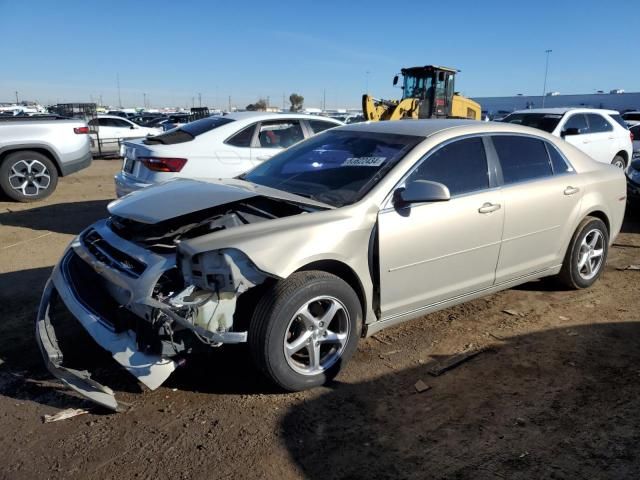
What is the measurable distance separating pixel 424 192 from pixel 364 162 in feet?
2.12

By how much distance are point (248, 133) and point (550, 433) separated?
559cm

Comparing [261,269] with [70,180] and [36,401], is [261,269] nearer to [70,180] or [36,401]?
[36,401]

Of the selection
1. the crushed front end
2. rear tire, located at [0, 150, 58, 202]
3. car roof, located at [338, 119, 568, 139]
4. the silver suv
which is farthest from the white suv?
rear tire, located at [0, 150, 58, 202]

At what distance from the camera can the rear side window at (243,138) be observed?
7.18m

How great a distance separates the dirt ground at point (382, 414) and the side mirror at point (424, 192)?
1.17 metres

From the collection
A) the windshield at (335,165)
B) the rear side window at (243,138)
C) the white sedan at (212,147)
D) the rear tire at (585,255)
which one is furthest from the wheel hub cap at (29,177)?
the rear tire at (585,255)

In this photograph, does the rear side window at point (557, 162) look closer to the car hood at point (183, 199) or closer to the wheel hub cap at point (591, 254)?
the wheel hub cap at point (591, 254)

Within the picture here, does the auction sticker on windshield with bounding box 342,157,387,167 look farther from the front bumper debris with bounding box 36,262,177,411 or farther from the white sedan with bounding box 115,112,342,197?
the white sedan with bounding box 115,112,342,197

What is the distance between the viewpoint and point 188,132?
7.30 meters

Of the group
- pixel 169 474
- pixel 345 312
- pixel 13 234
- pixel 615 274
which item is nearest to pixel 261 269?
pixel 345 312

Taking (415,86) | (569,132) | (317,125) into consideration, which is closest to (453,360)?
(317,125)

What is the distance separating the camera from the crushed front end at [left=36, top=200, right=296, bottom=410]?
2.88 metres

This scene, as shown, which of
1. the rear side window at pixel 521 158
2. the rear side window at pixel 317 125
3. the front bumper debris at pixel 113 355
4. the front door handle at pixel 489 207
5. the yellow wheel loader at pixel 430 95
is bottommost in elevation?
the front bumper debris at pixel 113 355

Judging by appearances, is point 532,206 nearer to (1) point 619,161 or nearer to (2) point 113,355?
(2) point 113,355
